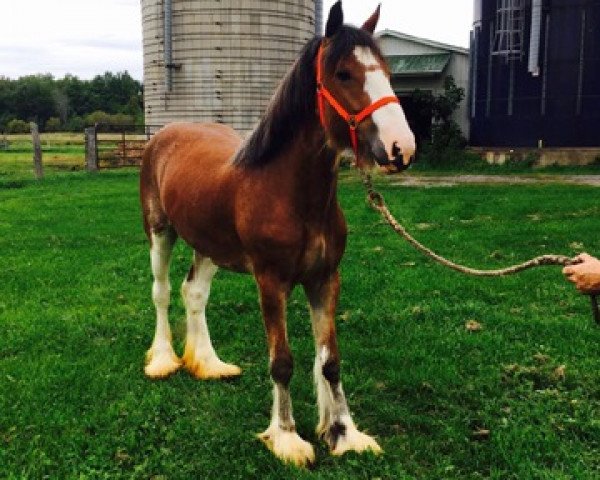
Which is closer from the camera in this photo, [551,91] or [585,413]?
[585,413]

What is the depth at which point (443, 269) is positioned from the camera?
7559 millimetres

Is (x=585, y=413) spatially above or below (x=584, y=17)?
below

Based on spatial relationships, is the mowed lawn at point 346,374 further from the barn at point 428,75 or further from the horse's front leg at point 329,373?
the barn at point 428,75

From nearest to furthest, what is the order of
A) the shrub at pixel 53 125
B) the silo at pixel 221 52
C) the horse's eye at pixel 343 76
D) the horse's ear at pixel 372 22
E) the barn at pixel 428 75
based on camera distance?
the horse's eye at pixel 343 76
the horse's ear at pixel 372 22
the silo at pixel 221 52
the barn at pixel 428 75
the shrub at pixel 53 125

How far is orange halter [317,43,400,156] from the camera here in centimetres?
303

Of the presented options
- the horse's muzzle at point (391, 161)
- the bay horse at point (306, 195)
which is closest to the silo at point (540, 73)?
the bay horse at point (306, 195)

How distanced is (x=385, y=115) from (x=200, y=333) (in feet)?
8.50

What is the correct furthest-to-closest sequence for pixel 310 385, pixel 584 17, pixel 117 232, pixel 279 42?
pixel 279 42
pixel 584 17
pixel 117 232
pixel 310 385

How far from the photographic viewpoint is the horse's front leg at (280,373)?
141 inches

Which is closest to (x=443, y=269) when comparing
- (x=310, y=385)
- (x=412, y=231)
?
(x=412, y=231)

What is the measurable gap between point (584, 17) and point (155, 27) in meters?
14.2

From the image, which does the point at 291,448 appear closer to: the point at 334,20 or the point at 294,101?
the point at 294,101

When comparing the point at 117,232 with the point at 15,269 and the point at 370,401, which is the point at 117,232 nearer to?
the point at 15,269

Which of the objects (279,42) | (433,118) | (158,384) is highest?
(279,42)
